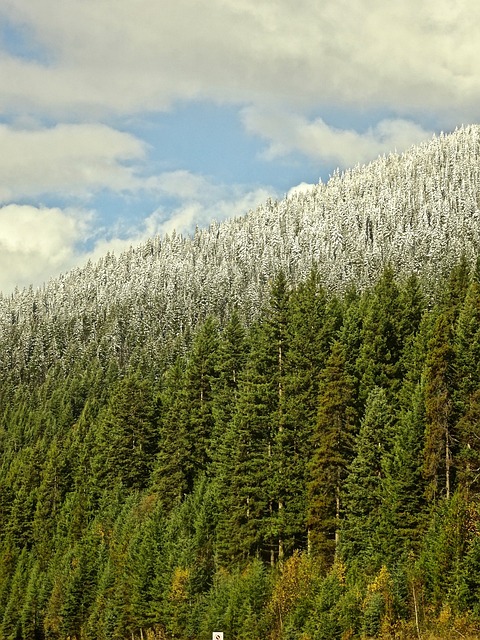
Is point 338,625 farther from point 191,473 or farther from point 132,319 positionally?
point 132,319

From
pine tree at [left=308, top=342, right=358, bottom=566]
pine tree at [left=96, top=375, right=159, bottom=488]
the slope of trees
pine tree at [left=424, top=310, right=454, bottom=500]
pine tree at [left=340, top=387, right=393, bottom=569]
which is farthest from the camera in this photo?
pine tree at [left=96, top=375, right=159, bottom=488]

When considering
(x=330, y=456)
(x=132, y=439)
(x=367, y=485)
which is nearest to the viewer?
(x=367, y=485)

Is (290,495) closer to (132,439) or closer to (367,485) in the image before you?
(367,485)

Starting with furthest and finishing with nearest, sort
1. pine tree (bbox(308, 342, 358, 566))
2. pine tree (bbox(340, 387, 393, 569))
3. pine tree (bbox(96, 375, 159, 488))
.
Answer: pine tree (bbox(96, 375, 159, 488)) < pine tree (bbox(308, 342, 358, 566)) < pine tree (bbox(340, 387, 393, 569))

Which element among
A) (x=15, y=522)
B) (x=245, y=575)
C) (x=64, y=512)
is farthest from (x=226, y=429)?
(x=15, y=522)

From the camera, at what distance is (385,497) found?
4181 cm

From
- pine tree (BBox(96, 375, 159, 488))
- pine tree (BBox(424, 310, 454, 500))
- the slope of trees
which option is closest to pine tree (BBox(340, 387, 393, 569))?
the slope of trees

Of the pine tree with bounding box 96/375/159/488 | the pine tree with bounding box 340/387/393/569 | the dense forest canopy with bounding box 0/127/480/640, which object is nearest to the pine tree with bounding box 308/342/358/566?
the dense forest canopy with bounding box 0/127/480/640

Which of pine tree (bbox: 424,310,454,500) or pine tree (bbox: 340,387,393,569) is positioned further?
pine tree (bbox: 340,387,393,569)

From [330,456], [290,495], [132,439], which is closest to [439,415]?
[330,456]

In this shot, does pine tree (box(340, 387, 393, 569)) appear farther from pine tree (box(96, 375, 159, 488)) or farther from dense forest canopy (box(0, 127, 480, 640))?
pine tree (box(96, 375, 159, 488))

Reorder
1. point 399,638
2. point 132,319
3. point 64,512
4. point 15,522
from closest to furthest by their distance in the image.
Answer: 1. point 399,638
2. point 64,512
3. point 15,522
4. point 132,319

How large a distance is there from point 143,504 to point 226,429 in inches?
484

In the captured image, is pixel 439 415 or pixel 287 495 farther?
pixel 287 495
